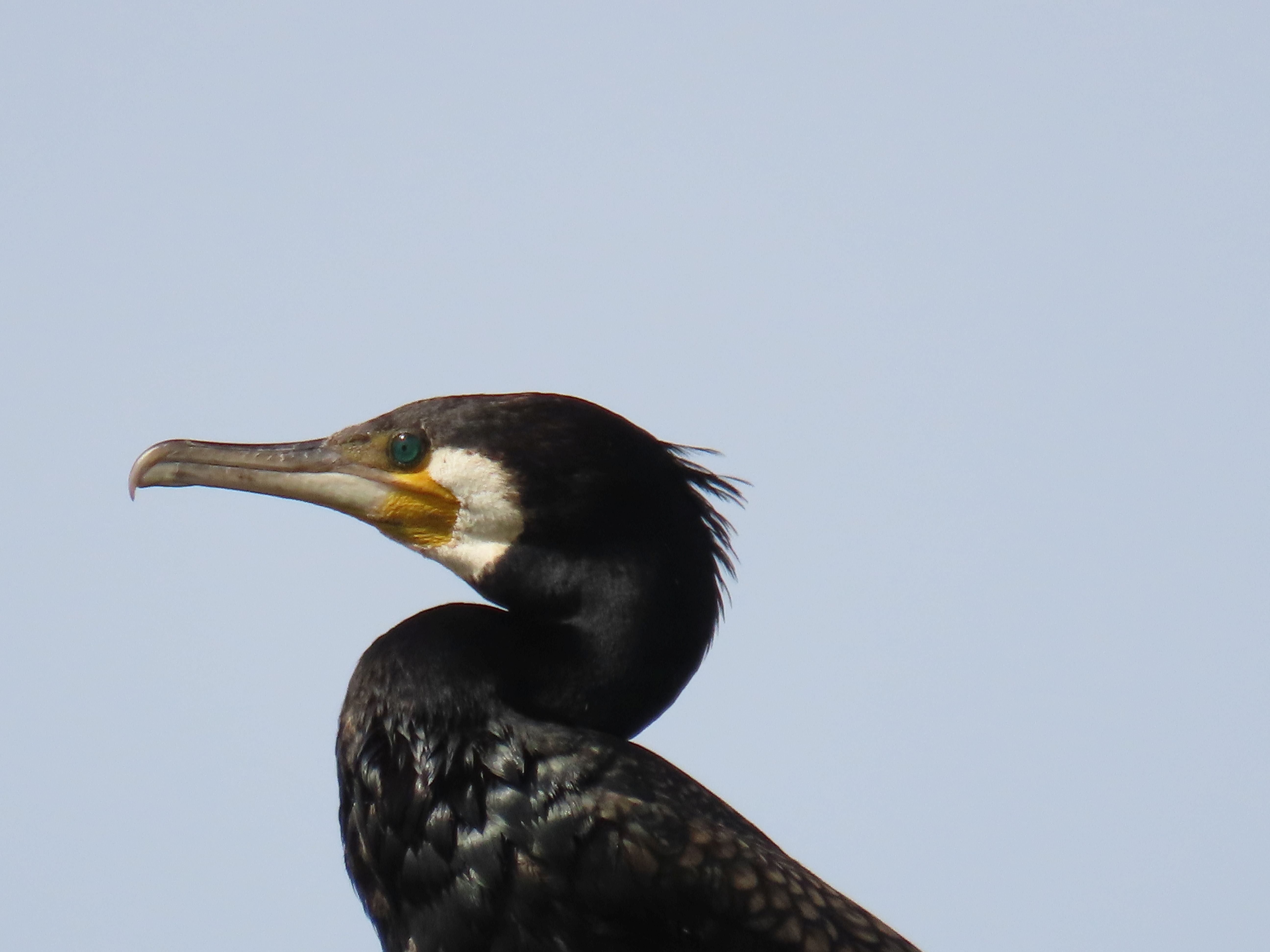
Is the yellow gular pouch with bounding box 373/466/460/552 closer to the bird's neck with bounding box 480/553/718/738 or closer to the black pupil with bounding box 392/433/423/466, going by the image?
the black pupil with bounding box 392/433/423/466

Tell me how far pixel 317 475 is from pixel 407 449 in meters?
0.30

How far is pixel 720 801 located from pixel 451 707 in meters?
0.80

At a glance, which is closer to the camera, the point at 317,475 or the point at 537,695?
the point at 537,695

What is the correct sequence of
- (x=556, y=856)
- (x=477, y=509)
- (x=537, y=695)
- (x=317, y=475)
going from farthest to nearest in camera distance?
(x=317, y=475) < (x=477, y=509) < (x=537, y=695) < (x=556, y=856)

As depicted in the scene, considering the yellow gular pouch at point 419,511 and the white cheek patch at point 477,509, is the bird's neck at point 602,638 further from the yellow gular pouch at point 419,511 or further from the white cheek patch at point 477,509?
the yellow gular pouch at point 419,511

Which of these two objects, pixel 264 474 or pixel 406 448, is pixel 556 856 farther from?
pixel 264 474

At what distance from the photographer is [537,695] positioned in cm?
430

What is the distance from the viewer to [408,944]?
13.7ft

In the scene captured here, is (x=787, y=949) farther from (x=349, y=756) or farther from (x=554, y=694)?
(x=349, y=756)

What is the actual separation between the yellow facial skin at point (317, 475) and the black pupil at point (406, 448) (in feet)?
0.07

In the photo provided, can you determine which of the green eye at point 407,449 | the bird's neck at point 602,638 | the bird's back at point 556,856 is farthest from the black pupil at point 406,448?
the bird's back at point 556,856

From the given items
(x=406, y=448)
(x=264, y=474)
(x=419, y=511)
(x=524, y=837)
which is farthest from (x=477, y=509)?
(x=524, y=837)

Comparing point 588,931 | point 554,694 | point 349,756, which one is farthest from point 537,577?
point 588,931

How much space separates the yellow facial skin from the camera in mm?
4688
